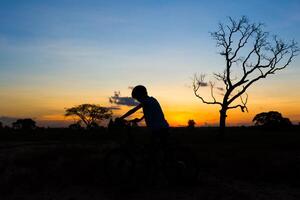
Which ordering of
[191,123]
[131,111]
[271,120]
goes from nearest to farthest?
[131,111], [271,120], [191,123]

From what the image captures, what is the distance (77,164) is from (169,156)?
10.8 feet

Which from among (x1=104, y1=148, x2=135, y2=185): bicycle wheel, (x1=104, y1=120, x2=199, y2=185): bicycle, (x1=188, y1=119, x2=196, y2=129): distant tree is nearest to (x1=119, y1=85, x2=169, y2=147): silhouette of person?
(x1=104, y1=120, x2=199, y2=185): bicycle

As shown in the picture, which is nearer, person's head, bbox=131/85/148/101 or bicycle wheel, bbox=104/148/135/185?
bicycle wheel, bbox=104/148/135/185

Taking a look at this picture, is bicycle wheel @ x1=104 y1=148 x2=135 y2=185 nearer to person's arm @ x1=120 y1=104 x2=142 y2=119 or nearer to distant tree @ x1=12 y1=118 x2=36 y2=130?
person's arm @ x1=120 y1=104 x2=142 y2=119

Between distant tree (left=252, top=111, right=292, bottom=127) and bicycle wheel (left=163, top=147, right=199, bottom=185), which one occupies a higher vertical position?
distant tree (left=252, top=111, right=292, bottom=127)

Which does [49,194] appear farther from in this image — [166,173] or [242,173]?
[242,173]

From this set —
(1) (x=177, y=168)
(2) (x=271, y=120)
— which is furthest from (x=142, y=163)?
(2) (x=271, y=120)

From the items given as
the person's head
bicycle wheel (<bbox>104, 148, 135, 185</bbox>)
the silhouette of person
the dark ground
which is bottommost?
the dark ground

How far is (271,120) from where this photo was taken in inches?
2776

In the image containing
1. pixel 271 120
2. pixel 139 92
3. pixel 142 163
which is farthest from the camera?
pixel 271 120

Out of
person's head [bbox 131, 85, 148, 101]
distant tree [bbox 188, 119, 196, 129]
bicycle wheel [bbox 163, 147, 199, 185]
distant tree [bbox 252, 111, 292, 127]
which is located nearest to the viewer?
person's head [bbox 131, 85, 148, 101]

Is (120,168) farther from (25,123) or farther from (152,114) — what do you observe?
(25,123)

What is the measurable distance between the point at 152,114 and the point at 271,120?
64.7 m

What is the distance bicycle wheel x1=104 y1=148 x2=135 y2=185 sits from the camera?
355 inches
